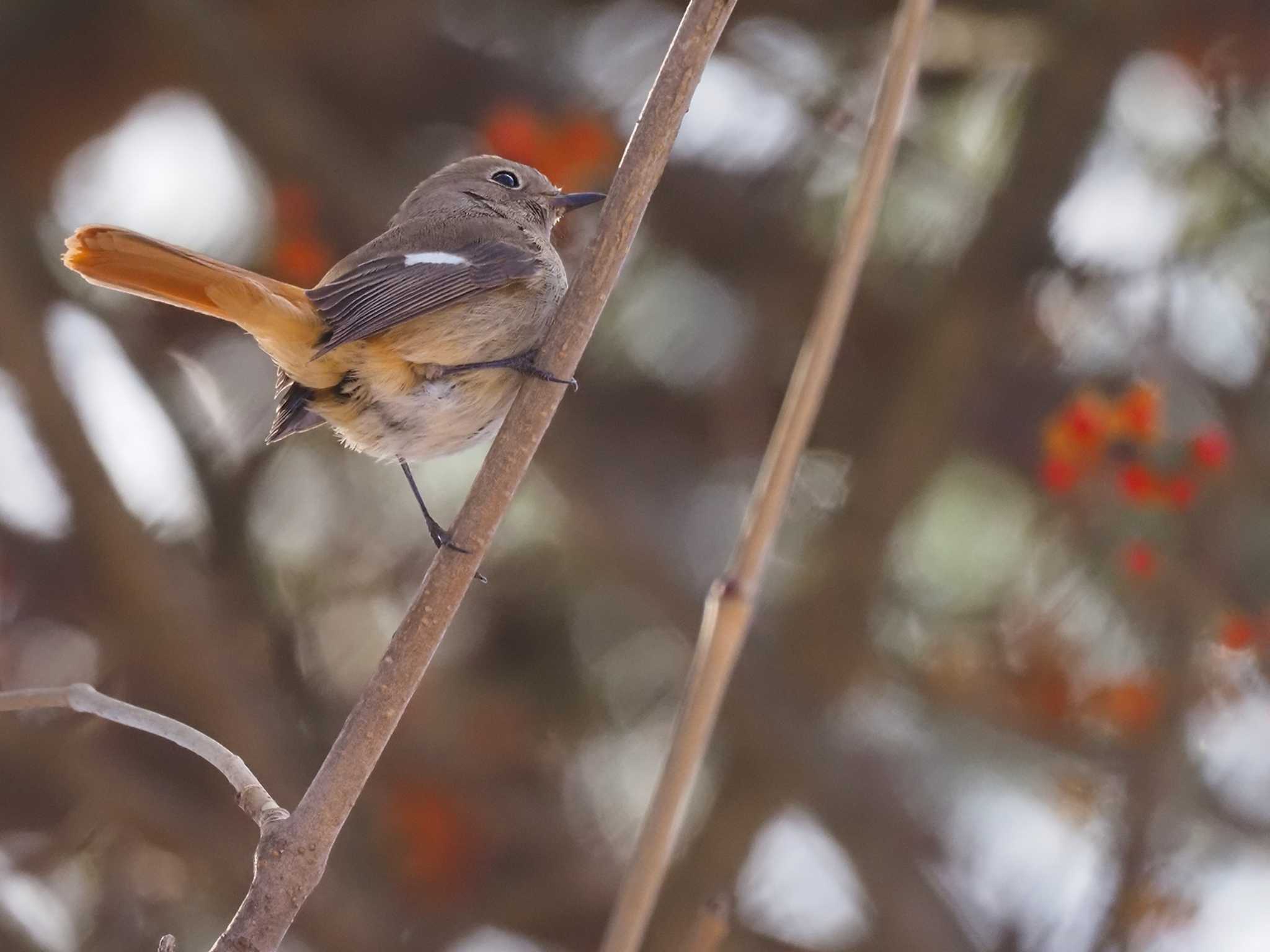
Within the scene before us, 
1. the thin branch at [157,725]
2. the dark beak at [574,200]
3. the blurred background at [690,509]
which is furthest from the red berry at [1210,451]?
the thin branch at [157,725]

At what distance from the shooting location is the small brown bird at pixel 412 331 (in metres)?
2.49

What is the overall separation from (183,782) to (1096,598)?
107 inches

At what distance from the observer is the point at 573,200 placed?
10.5 feet

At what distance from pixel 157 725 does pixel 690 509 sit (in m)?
2.82

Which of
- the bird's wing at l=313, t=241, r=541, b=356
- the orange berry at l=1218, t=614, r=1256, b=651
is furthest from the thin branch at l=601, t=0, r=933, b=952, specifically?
the orange berry at l=1218, t=614, r=1256, b=651

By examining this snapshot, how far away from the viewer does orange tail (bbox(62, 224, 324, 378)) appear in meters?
2.03

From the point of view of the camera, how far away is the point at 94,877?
12.4 ft

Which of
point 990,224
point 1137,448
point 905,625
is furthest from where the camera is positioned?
point 905,625

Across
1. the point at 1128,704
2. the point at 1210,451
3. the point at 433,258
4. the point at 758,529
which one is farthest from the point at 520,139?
the point at 758,529

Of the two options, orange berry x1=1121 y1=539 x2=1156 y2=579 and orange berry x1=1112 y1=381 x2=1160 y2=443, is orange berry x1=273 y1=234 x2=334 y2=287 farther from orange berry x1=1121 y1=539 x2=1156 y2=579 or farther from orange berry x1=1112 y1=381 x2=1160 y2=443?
orange berry x1=1121 y1=539 x2=1156 y2=579

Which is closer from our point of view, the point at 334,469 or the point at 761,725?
the point at 761,725

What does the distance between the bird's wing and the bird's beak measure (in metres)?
0.32

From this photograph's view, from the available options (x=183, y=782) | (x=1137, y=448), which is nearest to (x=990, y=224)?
(x=1137, y=448)

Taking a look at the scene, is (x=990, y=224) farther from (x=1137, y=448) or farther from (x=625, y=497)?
(x=625, y=497)
